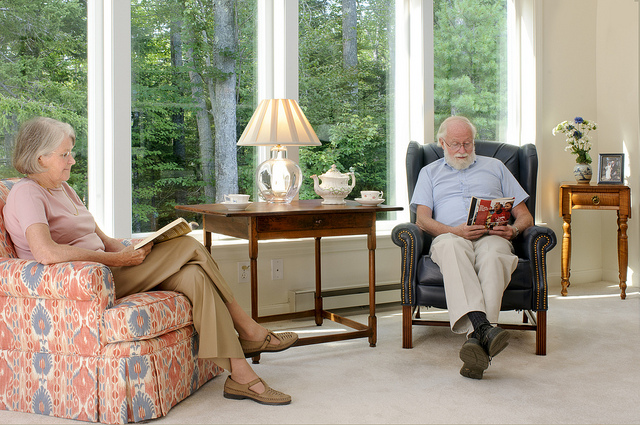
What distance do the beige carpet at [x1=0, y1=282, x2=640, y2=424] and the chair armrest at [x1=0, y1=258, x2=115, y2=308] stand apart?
1.43 feet

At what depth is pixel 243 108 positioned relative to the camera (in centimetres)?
357

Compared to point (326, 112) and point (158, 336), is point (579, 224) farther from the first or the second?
point (158, 336)

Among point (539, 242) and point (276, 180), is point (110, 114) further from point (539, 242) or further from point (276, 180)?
point (539, 242)

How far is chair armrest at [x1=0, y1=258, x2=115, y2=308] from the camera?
79.2 inches

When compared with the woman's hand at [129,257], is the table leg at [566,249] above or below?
below

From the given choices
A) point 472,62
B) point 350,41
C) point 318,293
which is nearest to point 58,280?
point 318,293

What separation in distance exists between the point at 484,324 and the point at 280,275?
4.34ft

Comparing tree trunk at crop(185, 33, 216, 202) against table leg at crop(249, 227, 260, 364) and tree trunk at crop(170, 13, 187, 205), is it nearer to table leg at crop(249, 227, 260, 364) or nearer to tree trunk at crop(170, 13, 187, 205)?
tree trunk at crop(170, 13, 187, 205)

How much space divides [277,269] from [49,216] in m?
1.53

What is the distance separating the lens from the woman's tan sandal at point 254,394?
2.27 m

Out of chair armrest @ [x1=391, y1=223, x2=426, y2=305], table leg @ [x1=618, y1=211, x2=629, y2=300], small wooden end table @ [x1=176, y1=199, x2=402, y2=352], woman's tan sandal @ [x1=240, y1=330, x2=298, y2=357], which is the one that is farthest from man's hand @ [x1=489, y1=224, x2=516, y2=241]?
table leg @ [x1=618, y1=211, x2=629, y2=300]

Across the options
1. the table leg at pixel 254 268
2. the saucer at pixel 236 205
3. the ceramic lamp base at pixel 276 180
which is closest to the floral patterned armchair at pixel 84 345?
the table leg at pixel 254 268

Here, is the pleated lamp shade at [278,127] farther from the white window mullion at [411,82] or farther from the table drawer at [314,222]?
the white window mullion at [411,82]

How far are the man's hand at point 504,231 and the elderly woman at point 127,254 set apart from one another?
1301 mm
